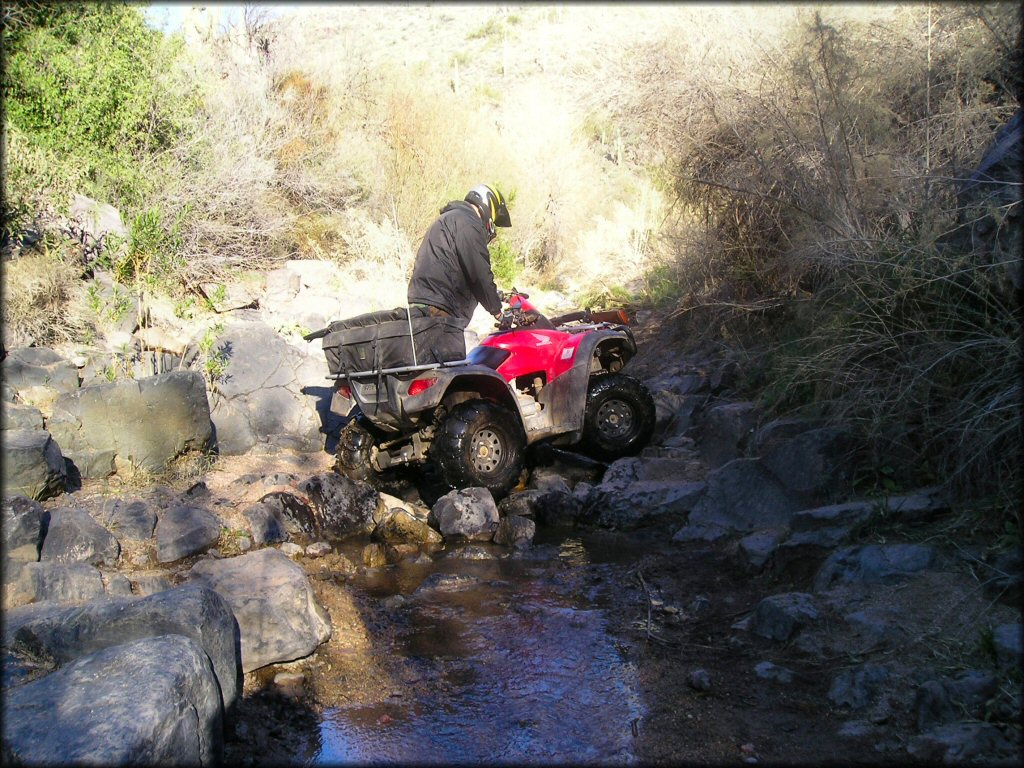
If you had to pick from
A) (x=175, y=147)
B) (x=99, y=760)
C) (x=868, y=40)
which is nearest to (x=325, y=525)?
(x=99, y=760)

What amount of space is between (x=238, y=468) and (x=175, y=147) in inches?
254

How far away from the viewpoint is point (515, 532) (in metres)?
7.02

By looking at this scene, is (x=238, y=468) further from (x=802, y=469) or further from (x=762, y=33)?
(x=762, y=33)

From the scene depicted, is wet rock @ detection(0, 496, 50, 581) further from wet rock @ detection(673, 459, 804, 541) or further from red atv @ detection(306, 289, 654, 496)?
wet rock @ detection(673, 459, 804, 541)

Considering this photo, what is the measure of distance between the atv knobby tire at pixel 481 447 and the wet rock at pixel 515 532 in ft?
1.79

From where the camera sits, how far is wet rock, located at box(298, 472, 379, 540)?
283 inches

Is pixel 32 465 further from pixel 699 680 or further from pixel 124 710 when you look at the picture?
pixel 699 680

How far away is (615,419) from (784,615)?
3.99 meters

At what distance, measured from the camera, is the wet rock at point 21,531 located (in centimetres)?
533

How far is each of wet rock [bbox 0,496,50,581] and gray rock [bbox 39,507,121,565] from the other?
0.25ft

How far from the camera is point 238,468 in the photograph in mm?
8109

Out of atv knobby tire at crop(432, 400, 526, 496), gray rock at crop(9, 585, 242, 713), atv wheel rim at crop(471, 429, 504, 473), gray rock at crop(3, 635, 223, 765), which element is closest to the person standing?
atv knobby tire at crop(432, 400, 526, 496)

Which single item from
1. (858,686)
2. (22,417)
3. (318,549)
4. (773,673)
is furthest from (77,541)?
(858,686)

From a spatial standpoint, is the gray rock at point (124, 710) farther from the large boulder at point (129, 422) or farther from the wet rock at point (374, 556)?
the large boulder at point (129, 422)
